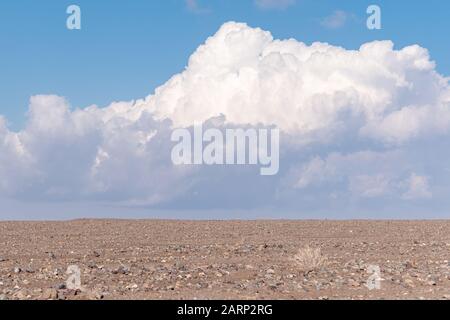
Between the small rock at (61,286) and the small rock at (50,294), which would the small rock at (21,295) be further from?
the small rock at (61,286)

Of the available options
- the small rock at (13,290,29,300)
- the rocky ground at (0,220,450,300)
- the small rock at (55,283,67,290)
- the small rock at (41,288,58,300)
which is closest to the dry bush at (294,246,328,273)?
the rocky ground at (0,220,450,300)

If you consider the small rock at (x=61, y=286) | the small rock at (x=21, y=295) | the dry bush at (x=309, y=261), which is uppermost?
the dry bush at (x=309, y=261)

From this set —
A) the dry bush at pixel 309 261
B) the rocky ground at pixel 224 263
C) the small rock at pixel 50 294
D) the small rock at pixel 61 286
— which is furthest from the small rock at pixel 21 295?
A: the dry bush at pixel 309 261

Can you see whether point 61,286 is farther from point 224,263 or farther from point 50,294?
point 224,263

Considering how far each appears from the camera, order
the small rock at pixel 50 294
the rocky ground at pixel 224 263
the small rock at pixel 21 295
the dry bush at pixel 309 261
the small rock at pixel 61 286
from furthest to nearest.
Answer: the dry bush at pixel 309 261, the small rock at pixel 61 286, the rocky ground at pixel 224 263, the small rock at pixel 21 295, the small rock at pixel 50 294

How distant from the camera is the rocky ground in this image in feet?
53.3

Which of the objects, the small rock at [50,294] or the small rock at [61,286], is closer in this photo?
the small rock at [50,294]

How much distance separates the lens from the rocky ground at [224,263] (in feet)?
53.3

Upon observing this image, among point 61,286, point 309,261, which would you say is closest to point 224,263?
point 309,261

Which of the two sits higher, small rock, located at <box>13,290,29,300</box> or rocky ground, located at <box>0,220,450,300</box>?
rocky ground, located at <box>0,220,450,300</box>

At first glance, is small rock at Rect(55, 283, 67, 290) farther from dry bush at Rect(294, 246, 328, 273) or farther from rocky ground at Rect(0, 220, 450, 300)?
dry bush at Rect(294, 246, 328, 273)

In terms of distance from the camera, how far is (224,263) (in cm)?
2177
